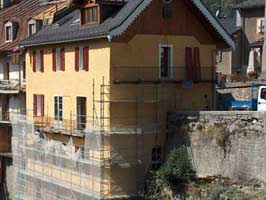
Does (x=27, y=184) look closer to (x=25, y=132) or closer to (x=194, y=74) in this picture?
(x=25, y=132)

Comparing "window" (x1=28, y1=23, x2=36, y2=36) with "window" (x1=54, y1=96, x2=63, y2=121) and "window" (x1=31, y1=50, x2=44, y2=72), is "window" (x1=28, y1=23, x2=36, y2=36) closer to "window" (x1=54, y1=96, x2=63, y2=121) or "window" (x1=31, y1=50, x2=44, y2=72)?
"window" (x1=31, y1=50, x2=44, y2=72)

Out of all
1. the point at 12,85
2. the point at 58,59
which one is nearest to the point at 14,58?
the point at 12,85

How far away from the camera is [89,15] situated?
34.3 m

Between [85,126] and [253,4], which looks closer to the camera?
[85,126]

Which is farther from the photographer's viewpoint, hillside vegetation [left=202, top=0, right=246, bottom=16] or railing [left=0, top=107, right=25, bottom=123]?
hillside vegetation [left=202, top=0, right=246, bottom=16]

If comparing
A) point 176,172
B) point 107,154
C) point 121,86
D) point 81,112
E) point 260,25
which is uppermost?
point 260,25

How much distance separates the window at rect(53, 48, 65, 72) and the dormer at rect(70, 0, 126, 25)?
101 inches

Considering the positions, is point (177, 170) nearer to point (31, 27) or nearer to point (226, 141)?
point (226, 141)

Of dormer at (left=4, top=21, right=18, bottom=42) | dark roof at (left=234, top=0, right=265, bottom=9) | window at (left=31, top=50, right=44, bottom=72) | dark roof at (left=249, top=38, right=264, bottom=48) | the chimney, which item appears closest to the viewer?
window at (left=31, top=50, right=44, bottom=72)

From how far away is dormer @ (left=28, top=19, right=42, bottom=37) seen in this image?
45.1 m

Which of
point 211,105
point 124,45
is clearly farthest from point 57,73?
point 211,105

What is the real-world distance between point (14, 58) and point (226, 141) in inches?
865

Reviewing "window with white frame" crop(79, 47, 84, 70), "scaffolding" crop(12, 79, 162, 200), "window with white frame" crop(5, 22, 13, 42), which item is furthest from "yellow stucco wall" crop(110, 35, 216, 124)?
"window with white frame" crop(5, 22, 13, 42)

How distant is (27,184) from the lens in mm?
39500
